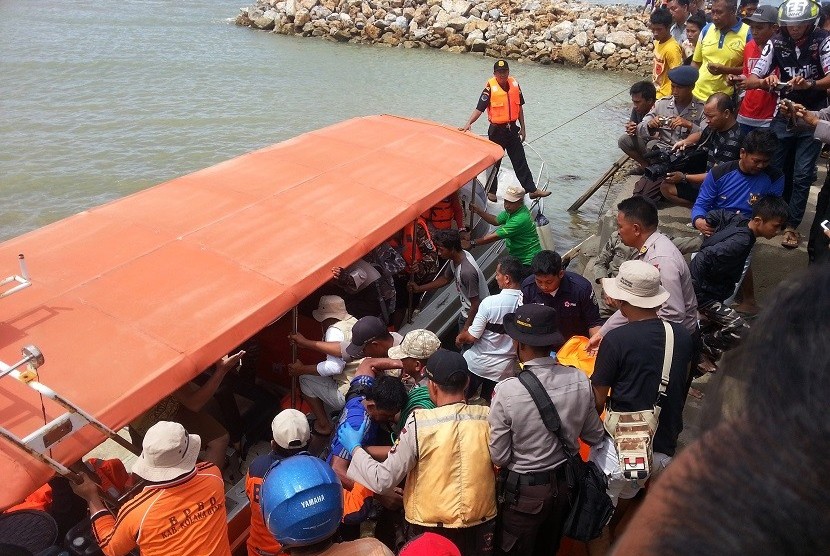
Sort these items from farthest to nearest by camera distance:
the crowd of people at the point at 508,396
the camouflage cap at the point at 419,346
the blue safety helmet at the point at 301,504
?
the camouflage cap at the point at 419,346 → the crowd of people at the point at 508,396 → the blue safety helmet at the point at 301,504

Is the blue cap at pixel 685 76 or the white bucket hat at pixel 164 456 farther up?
the blue cap at pixel 685 76

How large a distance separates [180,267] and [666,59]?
697 cm

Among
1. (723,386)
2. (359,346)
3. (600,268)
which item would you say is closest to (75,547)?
(359,346)

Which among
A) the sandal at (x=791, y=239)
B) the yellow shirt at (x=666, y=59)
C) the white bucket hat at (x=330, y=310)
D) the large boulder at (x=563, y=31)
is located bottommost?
the large boulder at (x=563, y=31)

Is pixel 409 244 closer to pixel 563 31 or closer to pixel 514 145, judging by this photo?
pixel 514 145

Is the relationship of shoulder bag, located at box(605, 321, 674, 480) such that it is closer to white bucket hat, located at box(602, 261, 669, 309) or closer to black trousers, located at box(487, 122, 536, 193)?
white bucket hat, located at box(602, 261, 669, 309)

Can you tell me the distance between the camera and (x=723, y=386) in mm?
637

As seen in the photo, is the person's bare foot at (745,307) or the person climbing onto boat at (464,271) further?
the person climbing onto boat at (464,271)

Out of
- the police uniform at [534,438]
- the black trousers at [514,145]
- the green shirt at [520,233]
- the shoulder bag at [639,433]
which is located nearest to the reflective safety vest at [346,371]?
the police uniform at [534,438]

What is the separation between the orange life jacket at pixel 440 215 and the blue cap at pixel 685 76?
2634 millimetres

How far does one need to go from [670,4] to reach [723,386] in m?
9.92

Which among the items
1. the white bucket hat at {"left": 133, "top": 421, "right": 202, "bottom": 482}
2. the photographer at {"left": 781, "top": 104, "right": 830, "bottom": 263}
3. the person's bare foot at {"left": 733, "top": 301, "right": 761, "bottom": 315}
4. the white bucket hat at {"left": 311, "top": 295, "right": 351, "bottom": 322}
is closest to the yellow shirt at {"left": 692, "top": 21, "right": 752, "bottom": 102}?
the photographer at {"left": 781, "top": 104, "right": 830, "bottom": 263}

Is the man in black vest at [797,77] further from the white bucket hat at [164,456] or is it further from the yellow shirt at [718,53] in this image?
the white bucket hat at [164,456]

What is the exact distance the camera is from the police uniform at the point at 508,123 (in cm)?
894
